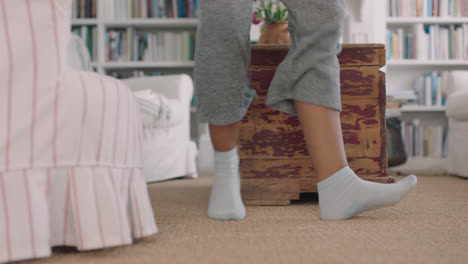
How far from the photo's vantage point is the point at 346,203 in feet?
3.09

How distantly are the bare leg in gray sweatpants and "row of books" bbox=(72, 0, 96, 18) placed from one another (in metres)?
2.79

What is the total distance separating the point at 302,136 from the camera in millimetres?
1328

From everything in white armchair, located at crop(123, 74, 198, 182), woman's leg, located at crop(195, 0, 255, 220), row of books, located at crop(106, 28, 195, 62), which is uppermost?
row of books, located at crop(106, 28, 195, 62)

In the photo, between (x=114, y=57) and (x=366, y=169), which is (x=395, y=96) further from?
(x=114, y=57)

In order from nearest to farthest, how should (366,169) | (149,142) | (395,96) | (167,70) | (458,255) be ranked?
(458,255) < (366,169) < (149,142) < (395,96) < (167,70)

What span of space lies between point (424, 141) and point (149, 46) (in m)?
2.18

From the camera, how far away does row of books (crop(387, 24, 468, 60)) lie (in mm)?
3383

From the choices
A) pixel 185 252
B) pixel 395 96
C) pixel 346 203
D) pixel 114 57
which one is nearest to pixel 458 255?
pixel 346 203

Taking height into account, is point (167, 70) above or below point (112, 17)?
below

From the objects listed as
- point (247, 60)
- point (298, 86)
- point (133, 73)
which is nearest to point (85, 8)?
point (133, 73)

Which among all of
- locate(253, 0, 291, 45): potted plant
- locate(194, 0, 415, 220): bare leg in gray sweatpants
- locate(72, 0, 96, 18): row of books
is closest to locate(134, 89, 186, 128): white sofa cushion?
locate(253, 0, 291, 45): potted plant

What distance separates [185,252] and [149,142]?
1.46m

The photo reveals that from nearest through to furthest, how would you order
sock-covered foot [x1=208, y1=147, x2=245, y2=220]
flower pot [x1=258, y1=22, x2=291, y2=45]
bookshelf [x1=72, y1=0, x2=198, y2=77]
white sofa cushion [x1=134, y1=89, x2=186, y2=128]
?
sock-covered foot [x1=208, y1=147, x2=245, y2=220]
flower pot [x1=258, y1=22, x2=291, y2=45]
white sofa cushion [x1=134, y1=89, x2=186, y2=128]
bookshelf [x1=72, y1=0, x2=198, y2=77]

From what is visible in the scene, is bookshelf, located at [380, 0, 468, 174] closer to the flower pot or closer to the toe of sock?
the flower pot
